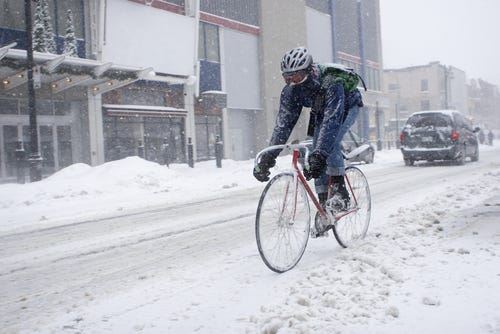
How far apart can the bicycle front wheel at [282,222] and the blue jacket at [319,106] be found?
16.9 inches

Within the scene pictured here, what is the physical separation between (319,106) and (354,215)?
4.25 ft

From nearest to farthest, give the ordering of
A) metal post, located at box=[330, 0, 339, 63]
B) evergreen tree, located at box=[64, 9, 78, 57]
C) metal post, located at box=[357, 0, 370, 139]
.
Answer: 1. evergreen tree, located at box=[64, 9, 78, 57]
2. metal post, located at box=[330, 0, 339, 63]
3. metal post, located at box=[357, 0, 370, 139]

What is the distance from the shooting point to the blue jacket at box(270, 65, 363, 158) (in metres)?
3.79

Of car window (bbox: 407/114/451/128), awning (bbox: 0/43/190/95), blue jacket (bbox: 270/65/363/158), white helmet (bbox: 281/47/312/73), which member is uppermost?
awning (bbox: 0/43/190/95)

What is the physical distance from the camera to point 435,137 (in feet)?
48.3

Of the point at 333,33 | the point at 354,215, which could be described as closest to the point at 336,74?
the point at 354,215

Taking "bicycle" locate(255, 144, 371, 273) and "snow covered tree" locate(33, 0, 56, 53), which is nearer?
"bicycle" locate(255, 144, 371, 273)

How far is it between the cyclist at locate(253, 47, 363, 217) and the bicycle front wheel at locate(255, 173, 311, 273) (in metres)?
0.20

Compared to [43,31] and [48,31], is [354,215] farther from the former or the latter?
[48,31]

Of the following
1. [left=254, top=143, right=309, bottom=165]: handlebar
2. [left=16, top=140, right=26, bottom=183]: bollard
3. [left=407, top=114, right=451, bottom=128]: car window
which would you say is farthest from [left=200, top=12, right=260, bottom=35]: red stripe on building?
[left=254, top=143, right=309, bottom=165]: handlebar

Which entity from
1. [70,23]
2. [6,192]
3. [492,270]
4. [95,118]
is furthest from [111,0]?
[492,270]

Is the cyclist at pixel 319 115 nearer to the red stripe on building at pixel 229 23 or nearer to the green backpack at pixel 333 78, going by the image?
the green backpack at pixel 333 78

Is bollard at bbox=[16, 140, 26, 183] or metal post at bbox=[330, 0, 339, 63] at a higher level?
metal post at bbox=[330, 0, 339, 63]

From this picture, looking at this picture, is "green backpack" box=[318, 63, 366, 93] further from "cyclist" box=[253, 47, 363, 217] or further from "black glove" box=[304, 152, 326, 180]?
"black glove" box=[304, 152, 326, 180]
